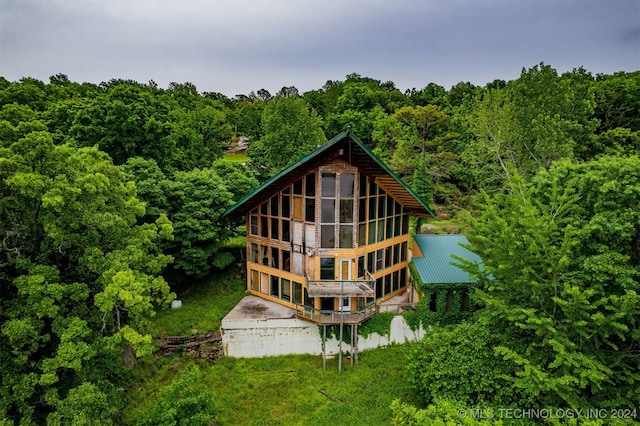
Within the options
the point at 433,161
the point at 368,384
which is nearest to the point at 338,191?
the point at 368,384

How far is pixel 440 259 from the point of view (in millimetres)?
21219

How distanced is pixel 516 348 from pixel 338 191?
1013 cm

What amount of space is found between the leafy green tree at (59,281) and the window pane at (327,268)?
816 centimetres

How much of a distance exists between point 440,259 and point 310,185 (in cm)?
846

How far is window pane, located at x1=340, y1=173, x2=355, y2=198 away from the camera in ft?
62.3

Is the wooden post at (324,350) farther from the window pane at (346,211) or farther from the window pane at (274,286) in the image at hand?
the window pane at (346,211)

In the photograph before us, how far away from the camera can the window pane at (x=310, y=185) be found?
19.2 metres

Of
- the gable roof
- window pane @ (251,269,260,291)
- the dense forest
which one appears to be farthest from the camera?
window pane @ (251,269,260,291)

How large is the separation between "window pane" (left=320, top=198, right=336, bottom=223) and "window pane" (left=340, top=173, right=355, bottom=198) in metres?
0.64

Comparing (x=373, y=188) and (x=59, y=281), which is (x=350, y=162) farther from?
(x=59, y=281)

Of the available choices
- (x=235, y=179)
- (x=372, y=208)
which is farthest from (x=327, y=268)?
(x=235, y=179)

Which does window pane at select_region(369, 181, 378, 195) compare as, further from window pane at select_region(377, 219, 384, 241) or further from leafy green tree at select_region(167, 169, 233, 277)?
leafy green tree at select_region(167, 169, 233, 277)

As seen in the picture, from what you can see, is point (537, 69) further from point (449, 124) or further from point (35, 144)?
point (35, 144)

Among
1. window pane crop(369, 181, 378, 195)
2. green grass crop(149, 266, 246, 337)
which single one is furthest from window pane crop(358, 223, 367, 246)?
green grass crop(149, 266, 246, 337)
